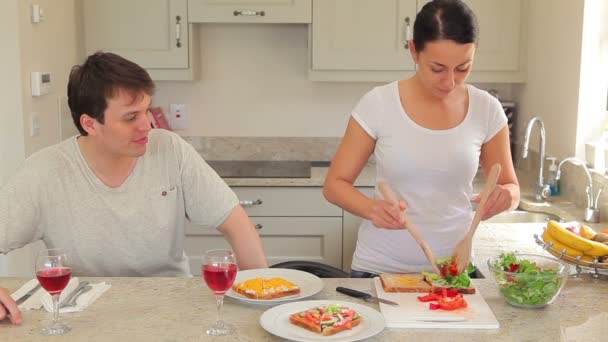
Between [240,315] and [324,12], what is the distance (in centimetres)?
230

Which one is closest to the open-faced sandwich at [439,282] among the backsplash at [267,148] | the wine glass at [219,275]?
the wine glass at [219,275]

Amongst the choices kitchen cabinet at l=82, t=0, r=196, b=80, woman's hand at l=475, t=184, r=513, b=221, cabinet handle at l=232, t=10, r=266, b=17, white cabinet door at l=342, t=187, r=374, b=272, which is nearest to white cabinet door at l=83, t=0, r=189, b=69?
kitchen cabinet at l=82, t=0, r=196, b=80

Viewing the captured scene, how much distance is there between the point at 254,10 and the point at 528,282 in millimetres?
2364

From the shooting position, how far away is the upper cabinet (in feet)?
12.2

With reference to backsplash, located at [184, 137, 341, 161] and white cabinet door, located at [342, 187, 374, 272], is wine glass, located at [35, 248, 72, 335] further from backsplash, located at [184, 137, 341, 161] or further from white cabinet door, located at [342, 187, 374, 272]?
backsplash, located at [184, 137, 341, 161]

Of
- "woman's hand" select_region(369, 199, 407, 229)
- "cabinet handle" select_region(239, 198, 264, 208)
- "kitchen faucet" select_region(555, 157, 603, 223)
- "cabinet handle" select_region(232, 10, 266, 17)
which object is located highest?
"cabinet handle" select_region(232, 10, 266, 17)

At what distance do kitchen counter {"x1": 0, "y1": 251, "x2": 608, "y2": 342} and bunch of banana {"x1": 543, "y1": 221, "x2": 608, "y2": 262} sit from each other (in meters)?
0.08

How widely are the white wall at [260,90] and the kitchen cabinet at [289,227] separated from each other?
0.62 metres

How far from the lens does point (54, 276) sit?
1562 mm

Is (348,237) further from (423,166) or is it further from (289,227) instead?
(423,166)

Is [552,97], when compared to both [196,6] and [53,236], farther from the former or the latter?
[53,236]

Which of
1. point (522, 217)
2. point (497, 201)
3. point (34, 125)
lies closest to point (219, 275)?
point (497, 201)

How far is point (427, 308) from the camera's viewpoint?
1697mm

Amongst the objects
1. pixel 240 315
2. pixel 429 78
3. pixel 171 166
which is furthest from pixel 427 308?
pixel 171 166
